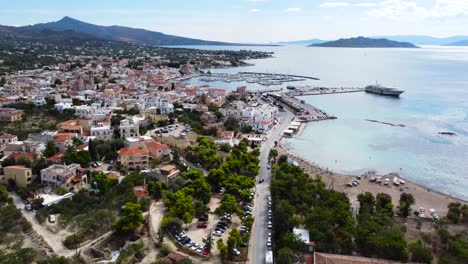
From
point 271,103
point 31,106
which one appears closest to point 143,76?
point 271,103

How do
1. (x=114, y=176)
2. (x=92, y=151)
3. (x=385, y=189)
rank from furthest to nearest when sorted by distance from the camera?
1. (x=92, y=151)
2. (x=385, y=189)
3. (x=114, y=176)

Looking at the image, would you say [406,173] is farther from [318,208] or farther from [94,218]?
[94,218]

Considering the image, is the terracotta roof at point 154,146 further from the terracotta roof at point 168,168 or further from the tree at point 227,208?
the tree at point 227,208

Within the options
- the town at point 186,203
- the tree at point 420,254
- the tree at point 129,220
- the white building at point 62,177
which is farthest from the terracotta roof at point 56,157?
the tree at point 420,254

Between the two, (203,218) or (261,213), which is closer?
(203,218)

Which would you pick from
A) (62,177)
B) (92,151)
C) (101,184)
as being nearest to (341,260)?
(101,184)

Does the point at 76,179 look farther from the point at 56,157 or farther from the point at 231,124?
the point at 231,124

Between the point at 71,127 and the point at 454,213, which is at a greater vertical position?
the point at 71,127
